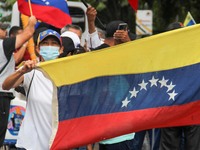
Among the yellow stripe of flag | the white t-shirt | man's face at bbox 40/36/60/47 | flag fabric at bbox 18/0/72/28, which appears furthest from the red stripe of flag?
flag fabric at bbox 18/0/72/28

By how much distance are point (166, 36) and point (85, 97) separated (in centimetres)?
93

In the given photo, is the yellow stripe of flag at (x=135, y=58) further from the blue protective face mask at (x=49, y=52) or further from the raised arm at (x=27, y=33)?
the raised arm at (x=27, y=33)

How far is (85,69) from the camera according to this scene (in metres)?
6.69

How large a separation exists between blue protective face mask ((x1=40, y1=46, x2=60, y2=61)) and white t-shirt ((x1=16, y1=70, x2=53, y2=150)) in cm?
28

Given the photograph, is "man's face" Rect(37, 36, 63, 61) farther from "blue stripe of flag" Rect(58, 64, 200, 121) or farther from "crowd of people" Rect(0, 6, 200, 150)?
"blue stripe of flag" Rect(58, 64, 200, 121)

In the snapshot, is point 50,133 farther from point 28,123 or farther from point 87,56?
point 87,56

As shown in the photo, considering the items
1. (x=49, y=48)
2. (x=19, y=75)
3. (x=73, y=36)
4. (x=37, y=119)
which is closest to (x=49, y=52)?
(x=49, y=48)

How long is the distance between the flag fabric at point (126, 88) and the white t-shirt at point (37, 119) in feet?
0.45

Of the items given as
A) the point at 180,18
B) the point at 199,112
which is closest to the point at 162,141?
the point at 199,112

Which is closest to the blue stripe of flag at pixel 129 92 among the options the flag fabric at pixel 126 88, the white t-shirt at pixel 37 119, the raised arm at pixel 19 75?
the flag fabric at pixel 126 88

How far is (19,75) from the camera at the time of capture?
653 centimetres

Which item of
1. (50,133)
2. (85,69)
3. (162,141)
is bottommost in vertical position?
(162,141)

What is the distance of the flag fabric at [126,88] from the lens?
6.62 m

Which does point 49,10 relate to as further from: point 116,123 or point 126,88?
point 116,123
